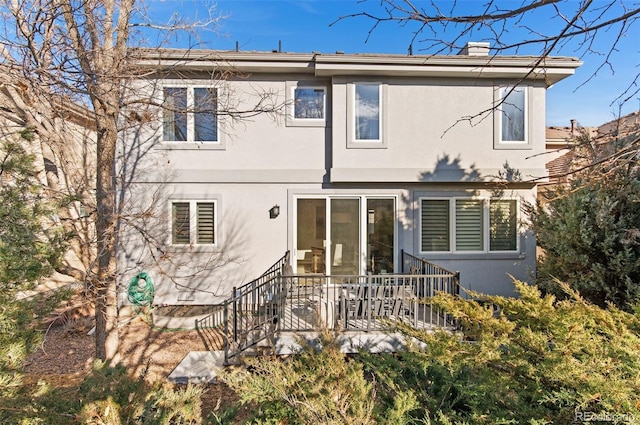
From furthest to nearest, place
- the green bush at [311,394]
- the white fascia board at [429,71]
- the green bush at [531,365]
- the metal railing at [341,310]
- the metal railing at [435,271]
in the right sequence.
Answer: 1. the white fascia board at [429,71]
2. the metal railing at [435,271]
3. the metal railing at [341,310]
4. the green bush at [311,394]
5. the green bush at [531,365]

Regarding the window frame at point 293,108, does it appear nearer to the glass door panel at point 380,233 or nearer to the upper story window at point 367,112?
the upper story window at point 367,112

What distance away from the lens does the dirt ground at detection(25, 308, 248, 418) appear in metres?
4.79

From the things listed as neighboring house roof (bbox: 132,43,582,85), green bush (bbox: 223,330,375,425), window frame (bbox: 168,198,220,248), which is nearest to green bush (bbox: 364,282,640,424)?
green bush (bbox: 223,330,375,425)

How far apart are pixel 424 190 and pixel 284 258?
4.20 meters

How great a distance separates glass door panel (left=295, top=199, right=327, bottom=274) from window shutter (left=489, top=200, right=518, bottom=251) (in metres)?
4.65

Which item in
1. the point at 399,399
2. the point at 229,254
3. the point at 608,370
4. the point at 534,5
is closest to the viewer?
the point at 608,370

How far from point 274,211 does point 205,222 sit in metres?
1.92

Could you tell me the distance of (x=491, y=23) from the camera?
2.54 metres

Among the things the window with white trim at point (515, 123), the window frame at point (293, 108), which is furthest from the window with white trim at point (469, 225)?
the window frame at point (293, 108)

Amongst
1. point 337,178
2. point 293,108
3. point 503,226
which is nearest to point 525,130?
point 503,226

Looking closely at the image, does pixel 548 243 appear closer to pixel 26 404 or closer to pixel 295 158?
pixel 295 158

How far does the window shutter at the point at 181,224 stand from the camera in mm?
7648

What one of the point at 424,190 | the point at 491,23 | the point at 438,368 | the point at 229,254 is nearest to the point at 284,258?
→ the point at 229,254

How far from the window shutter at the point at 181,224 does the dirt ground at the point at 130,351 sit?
2139 millimetres
